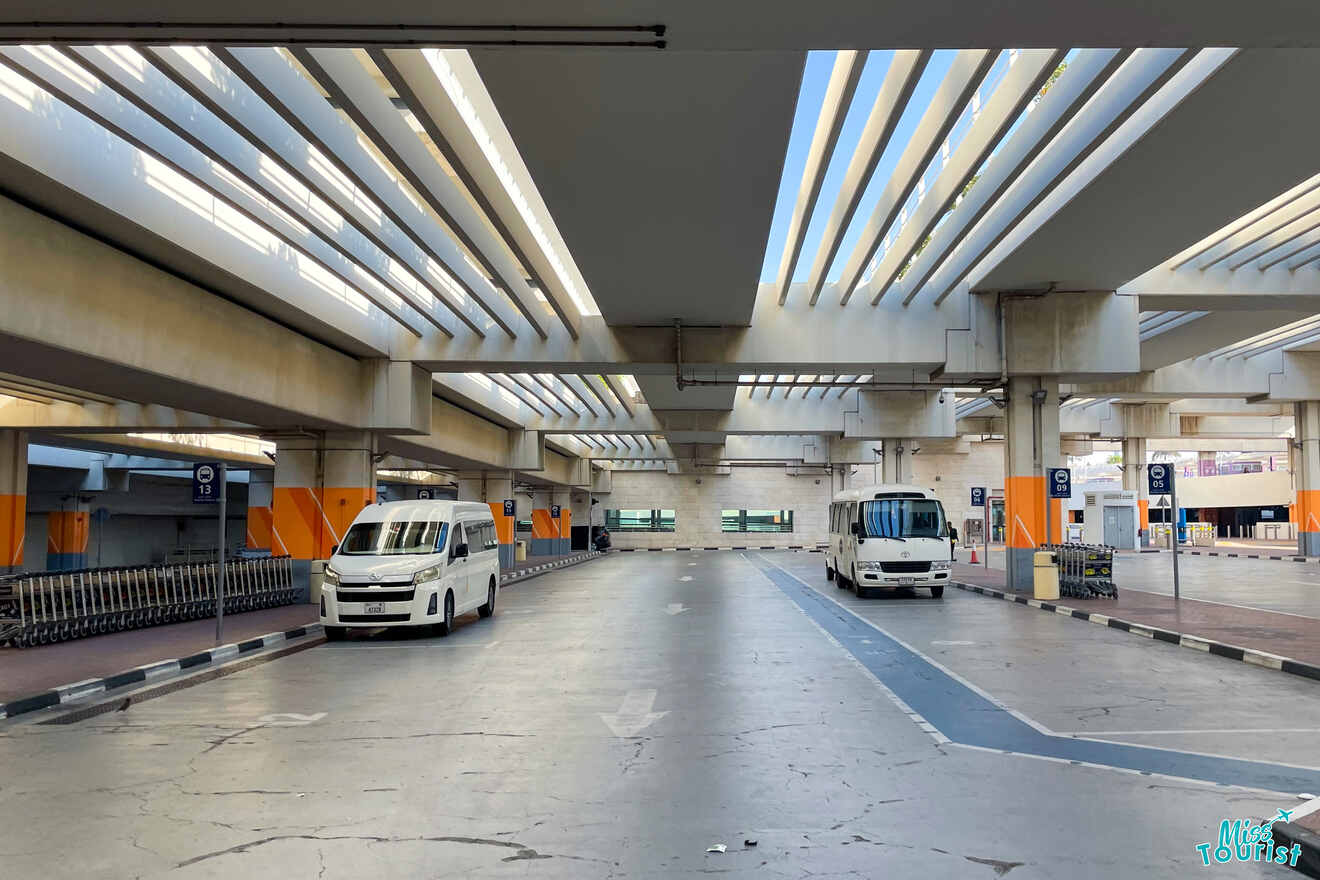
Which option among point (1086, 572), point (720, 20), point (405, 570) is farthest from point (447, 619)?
point (1086, 572)

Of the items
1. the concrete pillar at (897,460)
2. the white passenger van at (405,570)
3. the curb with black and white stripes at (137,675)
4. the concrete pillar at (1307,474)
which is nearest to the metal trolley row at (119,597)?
the curb with black and white stripes at (137,675)

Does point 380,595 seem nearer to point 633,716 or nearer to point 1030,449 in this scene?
point 633,716

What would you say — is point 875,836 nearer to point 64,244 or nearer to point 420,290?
point 64,244

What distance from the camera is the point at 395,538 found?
1652 centimetres

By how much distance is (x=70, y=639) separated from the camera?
50.5ft

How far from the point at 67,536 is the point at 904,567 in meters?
36.4

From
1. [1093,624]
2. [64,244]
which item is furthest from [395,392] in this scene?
[1093,624]

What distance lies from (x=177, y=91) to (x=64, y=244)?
3.24 meters

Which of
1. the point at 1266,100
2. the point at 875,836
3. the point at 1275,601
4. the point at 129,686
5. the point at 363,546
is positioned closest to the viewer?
the point at 875,836

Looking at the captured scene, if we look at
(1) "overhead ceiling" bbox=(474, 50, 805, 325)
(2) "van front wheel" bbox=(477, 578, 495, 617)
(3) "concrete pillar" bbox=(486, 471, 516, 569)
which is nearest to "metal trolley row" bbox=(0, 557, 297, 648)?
(2) "van front wheel" bbox=(477, 578, 495, 617)

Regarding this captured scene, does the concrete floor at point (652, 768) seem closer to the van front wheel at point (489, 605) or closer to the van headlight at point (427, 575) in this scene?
the van headlight at point (427, 575)

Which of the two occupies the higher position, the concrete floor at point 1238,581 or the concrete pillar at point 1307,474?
the concrete pillar at point 1307,474

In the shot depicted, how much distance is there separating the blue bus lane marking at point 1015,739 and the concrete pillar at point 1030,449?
10166 millimetres

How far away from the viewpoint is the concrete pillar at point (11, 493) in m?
27.9
